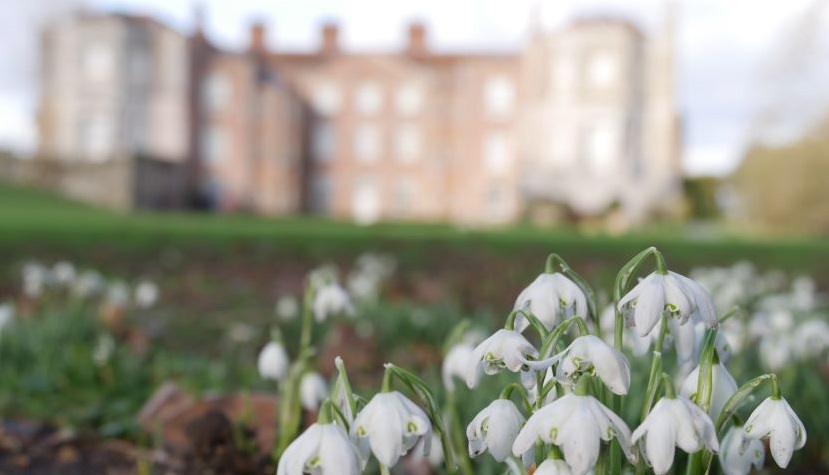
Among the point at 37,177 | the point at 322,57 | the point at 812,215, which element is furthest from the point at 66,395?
the point at 322,57

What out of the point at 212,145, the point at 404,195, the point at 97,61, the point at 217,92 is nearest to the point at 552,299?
the point at 97,61

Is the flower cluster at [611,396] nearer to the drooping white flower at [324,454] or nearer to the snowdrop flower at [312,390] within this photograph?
the drooping white flower at [324,454]

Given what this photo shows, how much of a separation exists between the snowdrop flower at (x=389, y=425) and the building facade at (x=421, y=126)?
30.8m

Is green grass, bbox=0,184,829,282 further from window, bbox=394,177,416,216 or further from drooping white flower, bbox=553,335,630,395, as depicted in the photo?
window, bbox=394,177,416,216

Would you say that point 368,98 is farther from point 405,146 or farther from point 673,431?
point 673,431

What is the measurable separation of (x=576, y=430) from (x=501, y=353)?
21 centimetres

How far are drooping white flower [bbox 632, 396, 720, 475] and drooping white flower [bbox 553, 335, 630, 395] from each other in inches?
2.1

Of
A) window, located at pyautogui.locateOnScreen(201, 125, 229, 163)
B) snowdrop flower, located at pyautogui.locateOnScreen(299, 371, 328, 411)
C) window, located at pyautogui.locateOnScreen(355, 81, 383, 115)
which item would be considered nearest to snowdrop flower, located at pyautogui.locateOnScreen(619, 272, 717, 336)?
snowdrop flower, located at pyautogui.locateOnScreen(299, 371, 328, 411)

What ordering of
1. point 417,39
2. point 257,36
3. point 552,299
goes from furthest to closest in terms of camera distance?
point 417,39 < point 257,36 < point 552,299

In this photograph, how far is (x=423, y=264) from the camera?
1103 centimetres

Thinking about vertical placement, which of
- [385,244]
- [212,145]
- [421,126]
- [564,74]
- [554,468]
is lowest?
[385,244]

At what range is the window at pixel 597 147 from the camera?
35.6 m

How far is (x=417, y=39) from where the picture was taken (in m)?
42.5

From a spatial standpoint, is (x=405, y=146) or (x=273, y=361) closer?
(x=273, y=361)
